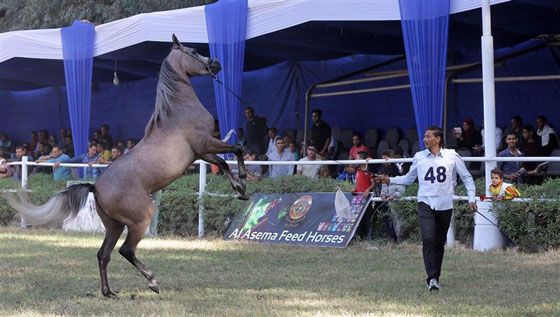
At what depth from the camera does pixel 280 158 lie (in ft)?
52.0

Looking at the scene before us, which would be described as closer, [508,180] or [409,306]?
[409,306]

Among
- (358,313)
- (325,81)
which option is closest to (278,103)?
(325,81)

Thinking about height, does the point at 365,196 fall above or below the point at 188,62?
below

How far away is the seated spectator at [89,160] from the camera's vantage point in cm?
1658

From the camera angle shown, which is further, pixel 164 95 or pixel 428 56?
pixel 428 56

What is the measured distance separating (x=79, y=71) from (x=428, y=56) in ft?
26.4

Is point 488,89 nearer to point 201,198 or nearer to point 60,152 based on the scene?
point 201,198

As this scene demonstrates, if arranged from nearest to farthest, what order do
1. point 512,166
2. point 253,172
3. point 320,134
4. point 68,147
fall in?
point 512,166
point 253,172
point 320,134
point 68,147

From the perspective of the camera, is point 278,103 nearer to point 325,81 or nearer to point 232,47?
point 325,81

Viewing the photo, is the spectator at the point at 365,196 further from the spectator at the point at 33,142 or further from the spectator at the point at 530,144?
the spectator at the point at 33,142

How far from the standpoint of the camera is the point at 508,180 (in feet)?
38.7

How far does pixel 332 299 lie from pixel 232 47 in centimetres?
764

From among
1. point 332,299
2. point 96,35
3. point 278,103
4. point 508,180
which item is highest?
point 96,35

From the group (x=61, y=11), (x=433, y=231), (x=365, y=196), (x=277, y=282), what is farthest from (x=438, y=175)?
(x=61, y=11)
